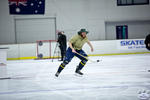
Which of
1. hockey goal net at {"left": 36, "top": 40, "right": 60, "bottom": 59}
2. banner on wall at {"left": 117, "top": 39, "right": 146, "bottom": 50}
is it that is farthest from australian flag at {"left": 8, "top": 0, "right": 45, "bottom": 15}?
banner on wall at {"left": 117, "top": 39, "right": 146, "bottom": 50}

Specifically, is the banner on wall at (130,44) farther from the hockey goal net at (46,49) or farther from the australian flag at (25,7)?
the australian flag at (25,7)

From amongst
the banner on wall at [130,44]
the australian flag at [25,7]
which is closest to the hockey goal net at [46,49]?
the australian flag at [25,7]

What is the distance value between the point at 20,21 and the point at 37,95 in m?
13.4

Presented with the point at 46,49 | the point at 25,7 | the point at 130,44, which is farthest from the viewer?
the point at 25,7

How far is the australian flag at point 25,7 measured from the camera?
55.5ft

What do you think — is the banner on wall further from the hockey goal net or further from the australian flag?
the australian flag

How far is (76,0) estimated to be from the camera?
17672mm

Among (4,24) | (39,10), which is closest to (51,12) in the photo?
(39,10)

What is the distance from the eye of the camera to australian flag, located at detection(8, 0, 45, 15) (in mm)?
16906

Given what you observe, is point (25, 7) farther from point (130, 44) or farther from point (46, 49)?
point (130, 44)

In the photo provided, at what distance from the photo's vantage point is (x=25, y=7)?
17.0m

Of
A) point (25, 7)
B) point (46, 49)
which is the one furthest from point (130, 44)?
point (25, 7)

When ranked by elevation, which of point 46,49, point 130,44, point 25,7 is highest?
point 25,7

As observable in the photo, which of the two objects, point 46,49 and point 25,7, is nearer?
point 46,49
